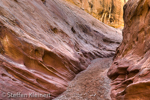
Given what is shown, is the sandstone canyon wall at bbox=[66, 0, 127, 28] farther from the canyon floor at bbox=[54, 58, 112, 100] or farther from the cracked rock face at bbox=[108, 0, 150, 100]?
the canyon floor at bbox=[54, 58, 112, 100]

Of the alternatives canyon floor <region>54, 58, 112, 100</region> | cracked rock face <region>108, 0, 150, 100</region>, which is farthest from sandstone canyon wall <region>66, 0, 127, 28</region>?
canyon floor <region>54, 58, 112, 100</region>

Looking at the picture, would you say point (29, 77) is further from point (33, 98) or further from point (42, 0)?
point (42, 0)

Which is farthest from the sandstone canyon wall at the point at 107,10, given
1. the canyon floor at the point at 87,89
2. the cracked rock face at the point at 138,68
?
the canyon floor at the point at 87,89

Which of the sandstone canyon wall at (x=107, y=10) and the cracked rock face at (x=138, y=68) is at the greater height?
the sandstone canyon wall at (x=107, y=10)

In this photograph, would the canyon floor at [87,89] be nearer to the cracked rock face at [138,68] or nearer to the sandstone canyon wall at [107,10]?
the cracked rock face at [138,68]

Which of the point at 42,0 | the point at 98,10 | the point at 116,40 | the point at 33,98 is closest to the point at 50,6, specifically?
the point at 42,0

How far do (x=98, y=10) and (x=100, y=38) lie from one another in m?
19.8

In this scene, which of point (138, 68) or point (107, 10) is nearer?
point (138, 68)

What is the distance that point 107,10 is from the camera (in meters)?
39.9

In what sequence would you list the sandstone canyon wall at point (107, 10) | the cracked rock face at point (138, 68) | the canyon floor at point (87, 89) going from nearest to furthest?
the cracked rock face at point (138, 68)
the canyon floor at point (87, 89)
the sandstone canyon wall at point (107, 10)

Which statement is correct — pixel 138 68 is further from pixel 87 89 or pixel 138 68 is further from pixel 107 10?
pixel 107 10

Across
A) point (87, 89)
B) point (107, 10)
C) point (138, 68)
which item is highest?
point (107, 10)

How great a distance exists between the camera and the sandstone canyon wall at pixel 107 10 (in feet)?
118

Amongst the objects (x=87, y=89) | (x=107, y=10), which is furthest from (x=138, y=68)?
(x=107, y=10)
